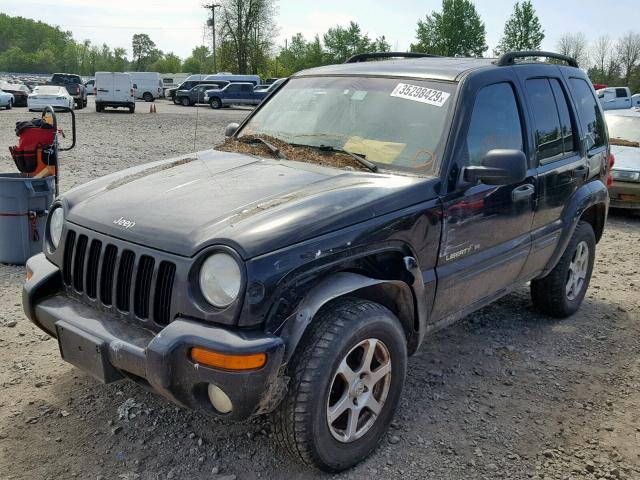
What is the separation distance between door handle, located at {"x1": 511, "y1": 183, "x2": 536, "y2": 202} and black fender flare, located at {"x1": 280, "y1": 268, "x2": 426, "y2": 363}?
3.46 ft

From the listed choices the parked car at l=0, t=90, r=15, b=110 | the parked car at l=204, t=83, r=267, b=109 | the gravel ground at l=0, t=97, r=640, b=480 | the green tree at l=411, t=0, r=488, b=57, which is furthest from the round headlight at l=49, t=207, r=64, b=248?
the green tree at l=411, t=0, r=488, b=57

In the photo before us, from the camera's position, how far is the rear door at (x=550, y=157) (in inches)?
170

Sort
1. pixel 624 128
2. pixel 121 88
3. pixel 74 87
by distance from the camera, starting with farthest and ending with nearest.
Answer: pixel 74 87 → pixel 121 88 → pixel 624 128

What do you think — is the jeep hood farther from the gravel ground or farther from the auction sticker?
the gravel ground

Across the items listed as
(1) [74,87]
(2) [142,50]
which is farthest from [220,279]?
(2) [142,50]

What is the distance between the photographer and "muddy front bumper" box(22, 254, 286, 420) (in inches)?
101

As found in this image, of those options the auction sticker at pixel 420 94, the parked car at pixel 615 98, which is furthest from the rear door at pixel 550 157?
the parked car at pixel 615 98

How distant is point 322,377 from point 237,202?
0.93m

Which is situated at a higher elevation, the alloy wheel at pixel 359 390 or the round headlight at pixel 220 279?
the round headlight at pixel 220 279

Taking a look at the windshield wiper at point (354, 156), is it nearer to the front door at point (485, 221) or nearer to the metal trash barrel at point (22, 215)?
the front door at point (485, 221)

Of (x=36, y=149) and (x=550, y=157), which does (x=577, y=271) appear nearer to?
(x=550, y=157)

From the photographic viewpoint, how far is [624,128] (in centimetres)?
1105

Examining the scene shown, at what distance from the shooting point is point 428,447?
333 cm

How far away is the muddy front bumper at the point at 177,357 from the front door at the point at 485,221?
131 cm
